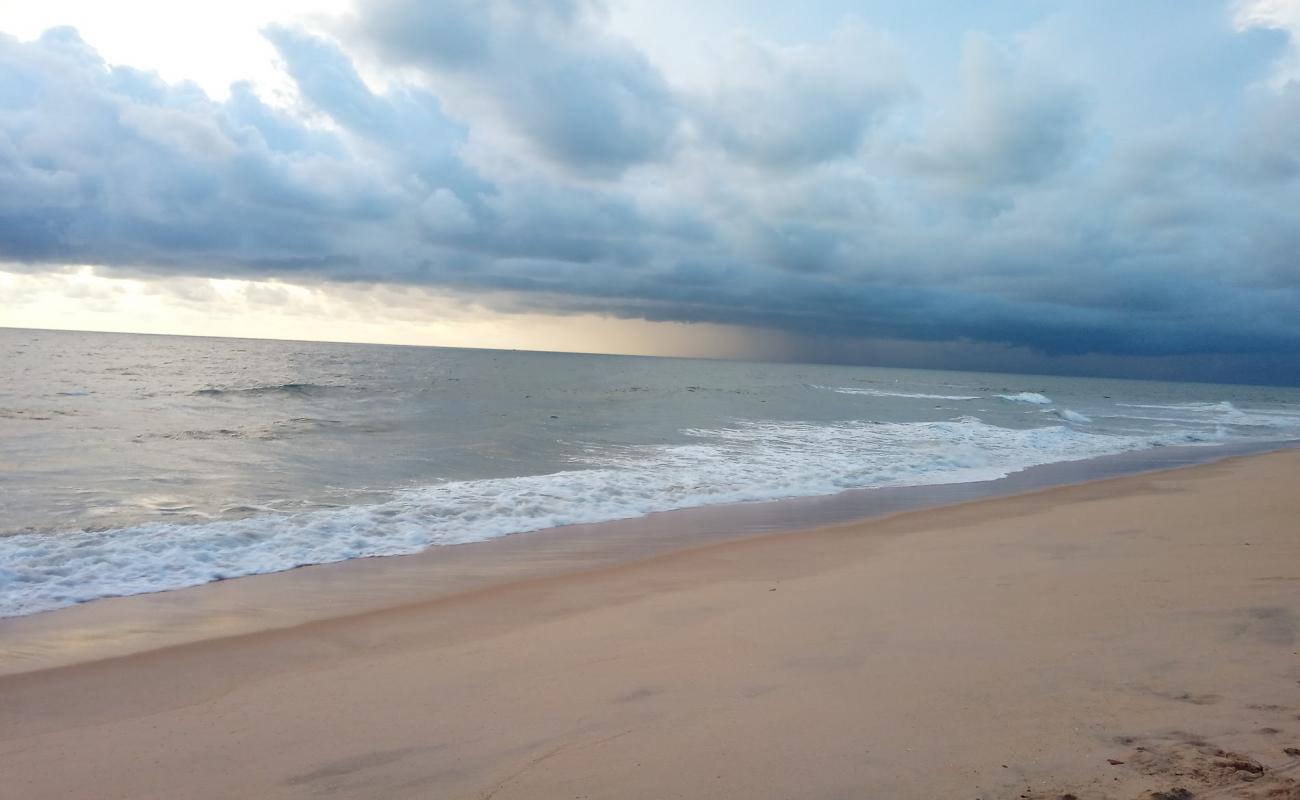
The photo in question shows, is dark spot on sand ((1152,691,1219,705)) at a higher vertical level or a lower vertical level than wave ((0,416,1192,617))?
higher

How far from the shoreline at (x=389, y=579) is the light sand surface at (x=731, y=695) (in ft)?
1.57

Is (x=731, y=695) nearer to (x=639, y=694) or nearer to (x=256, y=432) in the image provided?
(x=639, y=694)

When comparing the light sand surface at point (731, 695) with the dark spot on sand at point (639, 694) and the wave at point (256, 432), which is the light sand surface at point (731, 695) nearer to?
the dark spot on sand at point (639, 694)

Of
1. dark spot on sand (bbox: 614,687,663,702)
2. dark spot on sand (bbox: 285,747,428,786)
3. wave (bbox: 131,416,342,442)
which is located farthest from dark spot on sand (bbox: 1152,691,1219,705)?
wave (bbox: 131,416,342,442)

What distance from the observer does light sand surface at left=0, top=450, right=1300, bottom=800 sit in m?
3.52

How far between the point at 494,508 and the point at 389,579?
3636 mm

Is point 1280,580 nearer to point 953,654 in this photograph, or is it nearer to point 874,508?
A: point 953,654

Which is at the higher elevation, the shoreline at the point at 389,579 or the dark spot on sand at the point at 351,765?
the dark spot on sand at the point at 351,765

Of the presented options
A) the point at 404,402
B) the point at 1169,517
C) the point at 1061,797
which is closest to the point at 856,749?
the point at 1061,797

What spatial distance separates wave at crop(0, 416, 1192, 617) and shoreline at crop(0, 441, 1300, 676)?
0.39 meters

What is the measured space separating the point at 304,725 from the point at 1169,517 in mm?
11036

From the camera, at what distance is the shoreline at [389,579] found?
20.3 feet

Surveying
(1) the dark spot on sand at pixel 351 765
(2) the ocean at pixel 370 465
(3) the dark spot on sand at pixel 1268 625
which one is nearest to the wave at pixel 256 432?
(2) the ocean at pixel 370 465

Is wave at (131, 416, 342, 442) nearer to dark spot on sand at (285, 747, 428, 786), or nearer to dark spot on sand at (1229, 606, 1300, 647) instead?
dark spot on sand at (285, 747, 428, 786)
